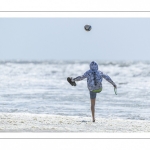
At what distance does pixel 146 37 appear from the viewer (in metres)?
12.4

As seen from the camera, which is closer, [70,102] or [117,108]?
[117,108]

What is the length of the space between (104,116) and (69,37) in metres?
2.41

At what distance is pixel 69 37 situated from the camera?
1291 cm

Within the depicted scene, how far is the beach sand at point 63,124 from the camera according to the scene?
973cm

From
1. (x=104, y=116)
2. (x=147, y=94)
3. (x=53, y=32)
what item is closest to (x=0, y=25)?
(x=53, y=32)

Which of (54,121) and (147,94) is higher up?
(147,94)

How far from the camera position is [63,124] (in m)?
10.4

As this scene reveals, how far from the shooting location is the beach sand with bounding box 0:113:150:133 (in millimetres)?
9727

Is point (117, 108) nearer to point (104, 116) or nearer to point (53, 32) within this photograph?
point (104, 116)

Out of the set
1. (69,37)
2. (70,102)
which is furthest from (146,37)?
(70,102)
